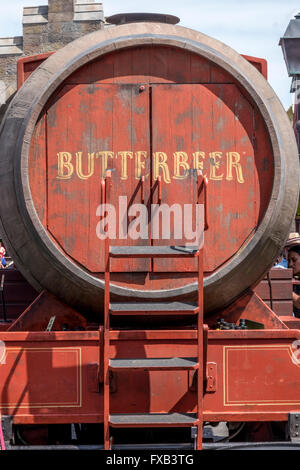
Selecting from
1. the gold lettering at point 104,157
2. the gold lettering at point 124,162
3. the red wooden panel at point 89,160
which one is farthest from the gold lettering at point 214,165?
the gold lettering at point 104,157

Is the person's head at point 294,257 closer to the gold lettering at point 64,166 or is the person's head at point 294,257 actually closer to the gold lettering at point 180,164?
the gold lettering at point 180,164

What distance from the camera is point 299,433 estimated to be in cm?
533

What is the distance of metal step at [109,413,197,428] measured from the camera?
16.3ft

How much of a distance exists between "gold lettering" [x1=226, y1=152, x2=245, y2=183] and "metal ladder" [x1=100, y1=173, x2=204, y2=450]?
80cm

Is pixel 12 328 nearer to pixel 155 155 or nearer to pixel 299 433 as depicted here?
pixel 155 155

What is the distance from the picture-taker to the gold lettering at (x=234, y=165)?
18.8 feet

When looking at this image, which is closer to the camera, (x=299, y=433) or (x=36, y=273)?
(x=299, y=433)

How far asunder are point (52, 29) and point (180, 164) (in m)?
17.5

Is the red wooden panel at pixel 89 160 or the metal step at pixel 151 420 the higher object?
the red wooden panel at pixel 89 160

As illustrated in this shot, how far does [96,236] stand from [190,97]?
1.16 meters

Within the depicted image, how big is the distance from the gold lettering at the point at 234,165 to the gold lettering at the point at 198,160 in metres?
0.18

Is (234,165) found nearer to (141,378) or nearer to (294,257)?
(141,378)
